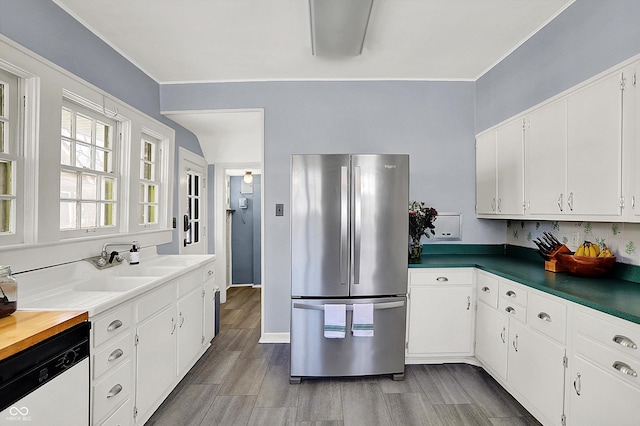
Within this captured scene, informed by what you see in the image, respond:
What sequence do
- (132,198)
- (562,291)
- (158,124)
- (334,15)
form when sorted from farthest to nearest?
(158,124), (132,198), (334,15), (562,291)

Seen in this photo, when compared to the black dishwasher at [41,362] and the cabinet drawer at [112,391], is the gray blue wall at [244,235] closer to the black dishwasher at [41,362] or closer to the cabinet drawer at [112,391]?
the cabinet drawer at [112,391]

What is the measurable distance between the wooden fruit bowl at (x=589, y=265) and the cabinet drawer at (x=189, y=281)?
281 cm

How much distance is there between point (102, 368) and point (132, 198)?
1551mm

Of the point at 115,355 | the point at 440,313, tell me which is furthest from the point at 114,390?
the point at 440,313

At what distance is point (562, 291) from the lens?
1.70 metres

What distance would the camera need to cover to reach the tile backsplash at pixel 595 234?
191cm

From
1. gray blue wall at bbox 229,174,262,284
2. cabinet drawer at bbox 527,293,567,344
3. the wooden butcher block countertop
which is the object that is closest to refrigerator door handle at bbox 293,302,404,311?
cabinet drawer at bbox 527,293,567,344

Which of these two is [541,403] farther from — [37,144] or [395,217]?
[37,144]

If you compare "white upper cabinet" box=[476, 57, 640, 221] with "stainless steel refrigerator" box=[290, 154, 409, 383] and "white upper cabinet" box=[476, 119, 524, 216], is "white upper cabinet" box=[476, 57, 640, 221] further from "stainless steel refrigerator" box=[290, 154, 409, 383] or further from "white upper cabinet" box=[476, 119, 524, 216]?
"stainless steel refrigerator" box=[290, 154, 409, 383]

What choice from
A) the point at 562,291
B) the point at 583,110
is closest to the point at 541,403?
the point at 562,291

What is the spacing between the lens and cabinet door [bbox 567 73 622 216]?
170 cm

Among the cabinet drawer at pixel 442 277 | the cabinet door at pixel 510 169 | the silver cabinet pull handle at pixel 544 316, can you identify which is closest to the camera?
the silver cabinet pull handle at pixel 544 316

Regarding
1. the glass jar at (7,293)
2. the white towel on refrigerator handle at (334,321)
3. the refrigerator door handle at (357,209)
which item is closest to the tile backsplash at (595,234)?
the refrigerator door handle at (357,209)

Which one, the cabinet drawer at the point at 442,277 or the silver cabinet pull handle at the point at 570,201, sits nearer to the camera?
the silver cabinet pull handle at the point at 570,201
